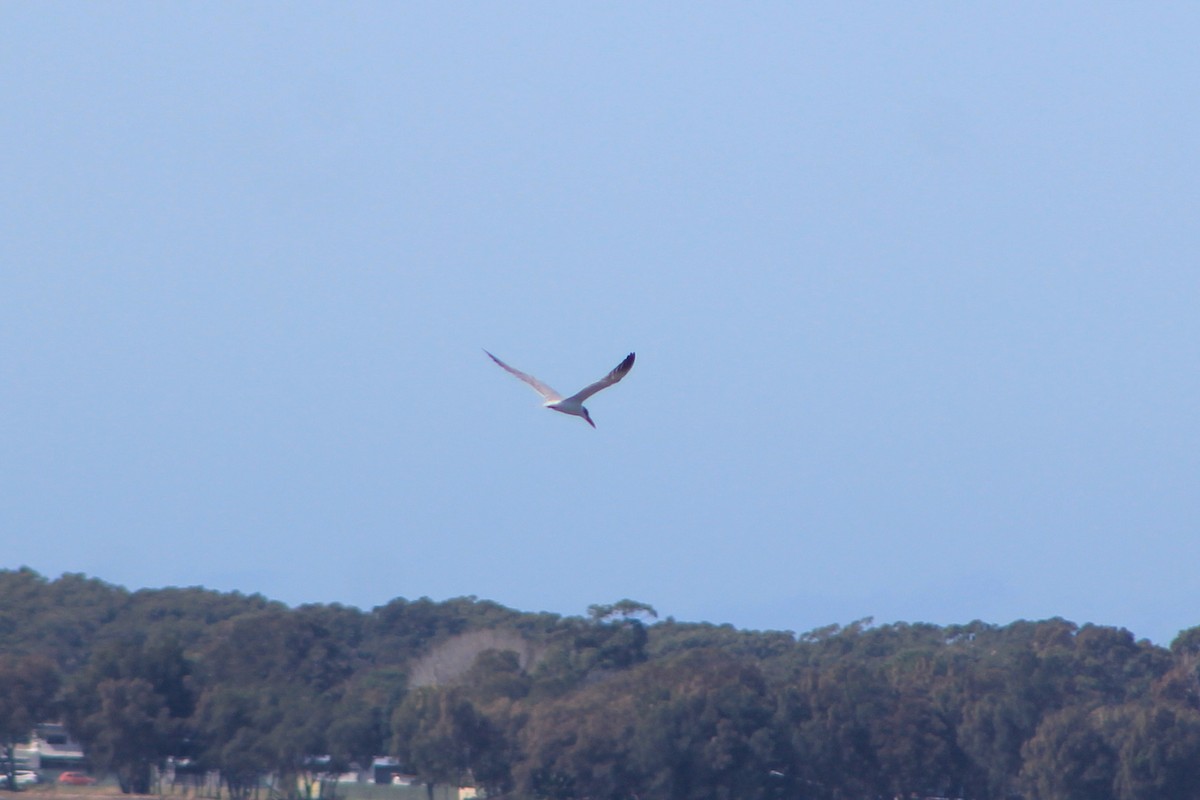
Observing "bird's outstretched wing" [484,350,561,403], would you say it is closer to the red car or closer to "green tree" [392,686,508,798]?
"green tree" [392,686,508,798]

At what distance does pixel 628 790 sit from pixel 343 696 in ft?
47.5

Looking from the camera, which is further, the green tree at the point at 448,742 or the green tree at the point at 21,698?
the green tree at the point at 21,698

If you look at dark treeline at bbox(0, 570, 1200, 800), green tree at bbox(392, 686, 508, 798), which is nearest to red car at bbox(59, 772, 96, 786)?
dark treeline at bbox(0, 570, 1200, 800)

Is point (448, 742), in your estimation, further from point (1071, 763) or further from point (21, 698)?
point (1071, 763)

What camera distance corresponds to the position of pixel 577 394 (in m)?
23.8

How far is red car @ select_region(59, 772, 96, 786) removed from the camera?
202ft

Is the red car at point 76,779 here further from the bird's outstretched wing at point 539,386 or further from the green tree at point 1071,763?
the bird's outstretched wing at point 539,386

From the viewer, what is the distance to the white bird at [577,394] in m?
22.9

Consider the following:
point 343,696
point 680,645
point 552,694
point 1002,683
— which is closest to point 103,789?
point 343,696

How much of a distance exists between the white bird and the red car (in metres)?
42.8

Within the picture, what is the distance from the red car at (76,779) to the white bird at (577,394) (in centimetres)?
4277

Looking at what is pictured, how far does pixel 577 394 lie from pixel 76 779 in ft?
150

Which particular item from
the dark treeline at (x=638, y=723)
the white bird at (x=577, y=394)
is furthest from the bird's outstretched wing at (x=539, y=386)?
the dark treeline at (x=638, y=723)

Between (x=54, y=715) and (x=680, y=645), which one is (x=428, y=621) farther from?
(x=54, y=715)
